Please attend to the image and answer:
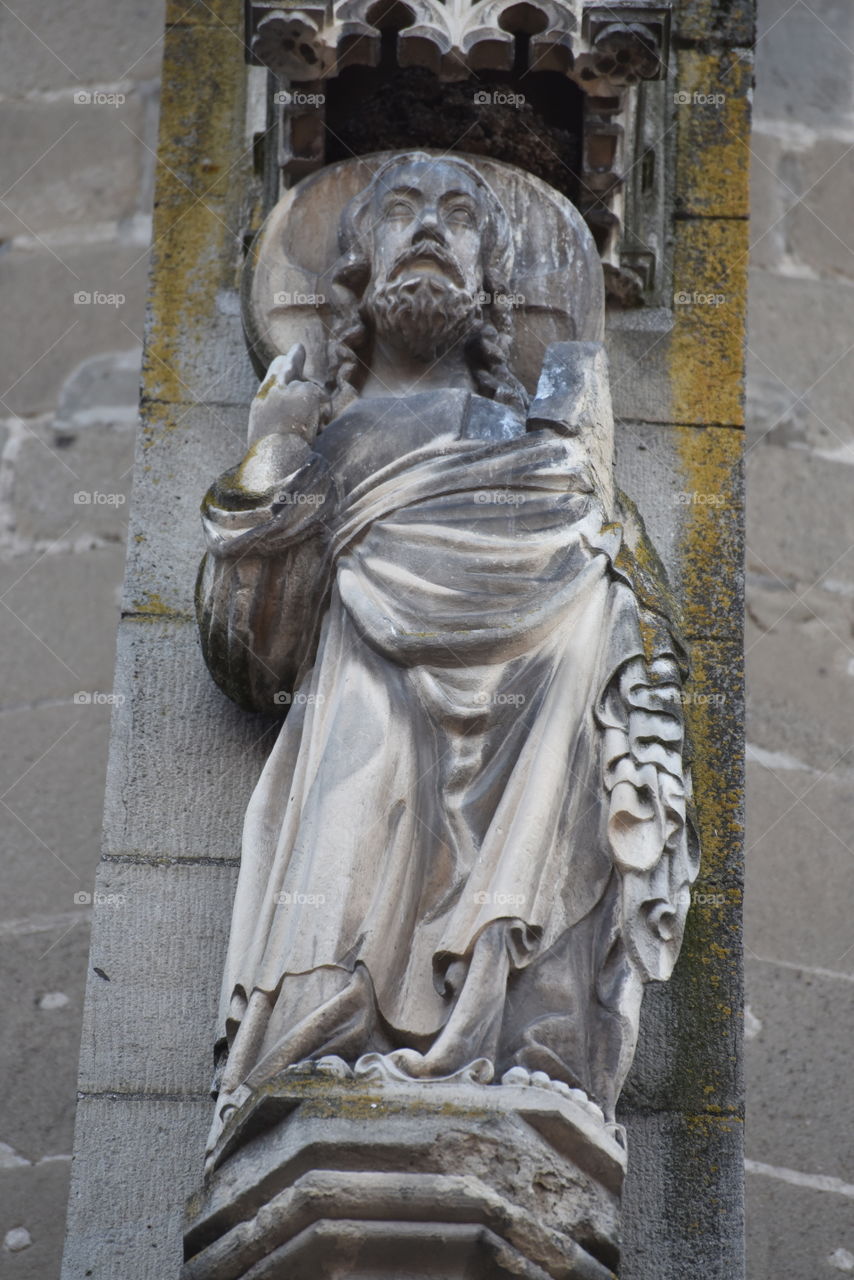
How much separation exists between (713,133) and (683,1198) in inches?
93.3

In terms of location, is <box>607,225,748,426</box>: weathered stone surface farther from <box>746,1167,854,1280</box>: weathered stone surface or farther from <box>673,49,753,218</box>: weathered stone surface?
<box>746,1167,854,1280</box>: weathered stone surface

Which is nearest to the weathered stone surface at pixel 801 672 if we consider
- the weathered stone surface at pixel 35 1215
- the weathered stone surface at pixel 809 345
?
the weathered stone surface at pixel 809 345

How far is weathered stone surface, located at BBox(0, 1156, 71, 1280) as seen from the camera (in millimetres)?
5523

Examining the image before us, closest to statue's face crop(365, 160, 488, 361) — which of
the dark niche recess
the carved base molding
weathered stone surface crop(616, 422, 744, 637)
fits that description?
the dark niche recess

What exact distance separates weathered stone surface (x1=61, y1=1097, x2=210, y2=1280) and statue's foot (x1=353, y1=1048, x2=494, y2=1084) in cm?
61

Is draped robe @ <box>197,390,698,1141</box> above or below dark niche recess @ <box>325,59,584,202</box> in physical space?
below

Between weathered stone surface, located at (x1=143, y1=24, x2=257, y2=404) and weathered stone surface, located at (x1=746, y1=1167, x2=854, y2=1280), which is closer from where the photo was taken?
weathered stone surface, located at (x1=143, y1=24, x2=257, y2=404)

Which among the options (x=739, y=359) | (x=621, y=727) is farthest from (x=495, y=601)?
(x=739, y=359)

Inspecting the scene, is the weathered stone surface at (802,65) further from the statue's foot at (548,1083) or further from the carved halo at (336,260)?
the statue's foot at (548,1083)

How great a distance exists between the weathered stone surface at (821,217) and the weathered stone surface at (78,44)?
5.67 feet

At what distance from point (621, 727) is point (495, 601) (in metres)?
0.31

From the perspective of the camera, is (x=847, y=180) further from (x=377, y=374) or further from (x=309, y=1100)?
(x=309, y=1100)

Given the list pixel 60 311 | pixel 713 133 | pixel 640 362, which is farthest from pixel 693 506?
pixel 60 311

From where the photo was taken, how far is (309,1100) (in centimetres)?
397
